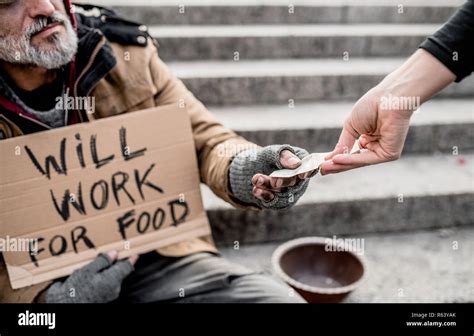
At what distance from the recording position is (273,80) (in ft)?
10.1

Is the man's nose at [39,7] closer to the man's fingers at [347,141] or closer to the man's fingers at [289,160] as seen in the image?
the man's fingers at [289,160]

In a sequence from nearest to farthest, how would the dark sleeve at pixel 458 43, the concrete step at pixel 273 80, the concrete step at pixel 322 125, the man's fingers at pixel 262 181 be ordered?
the dark sleeve at pixel 458 43 < the man's fingers at pixel 262 181 < the concrete step at pixel 322 125 < the concrete step at pixel 273 80

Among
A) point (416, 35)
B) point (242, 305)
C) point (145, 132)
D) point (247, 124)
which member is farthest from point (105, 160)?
point (416, 35)

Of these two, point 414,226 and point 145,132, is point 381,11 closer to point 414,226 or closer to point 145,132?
point 414,226

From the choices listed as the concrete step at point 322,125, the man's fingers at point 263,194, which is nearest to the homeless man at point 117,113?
the man's fingers at point 263,194

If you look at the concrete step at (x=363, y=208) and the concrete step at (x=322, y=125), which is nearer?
the concrete step at (x=363, y=208)

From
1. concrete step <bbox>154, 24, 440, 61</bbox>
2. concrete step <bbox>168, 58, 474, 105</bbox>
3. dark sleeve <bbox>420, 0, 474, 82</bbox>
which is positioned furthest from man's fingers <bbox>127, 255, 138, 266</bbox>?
concrete step <bbox>154, 24, 440, 61</bbox>

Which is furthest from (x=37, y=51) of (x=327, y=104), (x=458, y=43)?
(x=327, y=104)

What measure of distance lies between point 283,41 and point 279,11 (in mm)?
426

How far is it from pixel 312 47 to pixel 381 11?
82 centimetres

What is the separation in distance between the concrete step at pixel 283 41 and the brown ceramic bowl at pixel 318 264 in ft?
5.59

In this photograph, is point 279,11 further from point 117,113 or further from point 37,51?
point 37,51

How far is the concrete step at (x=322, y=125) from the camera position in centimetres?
282

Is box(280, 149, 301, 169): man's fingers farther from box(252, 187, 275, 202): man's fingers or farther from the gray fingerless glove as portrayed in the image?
box(252, 187, 275, 202): man's fingers
